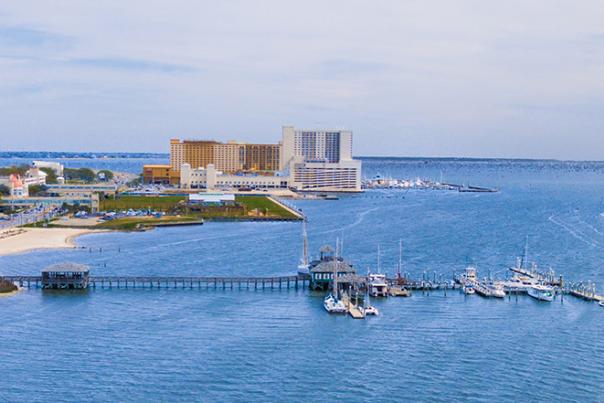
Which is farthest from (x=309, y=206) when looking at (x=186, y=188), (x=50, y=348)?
(x=50, y=348)

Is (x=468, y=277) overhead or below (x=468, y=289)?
overhead

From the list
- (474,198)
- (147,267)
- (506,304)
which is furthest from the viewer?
(474,198)

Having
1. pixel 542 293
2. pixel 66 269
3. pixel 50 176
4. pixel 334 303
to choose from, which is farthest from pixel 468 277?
pixel 50 176

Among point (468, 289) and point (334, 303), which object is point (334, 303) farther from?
point (468, 289)

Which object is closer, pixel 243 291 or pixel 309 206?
pixel 243 291

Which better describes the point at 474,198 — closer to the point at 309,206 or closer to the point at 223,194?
the point at 309,206

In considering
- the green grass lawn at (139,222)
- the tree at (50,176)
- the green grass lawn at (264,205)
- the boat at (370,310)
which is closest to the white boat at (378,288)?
the boat at (370,310)
